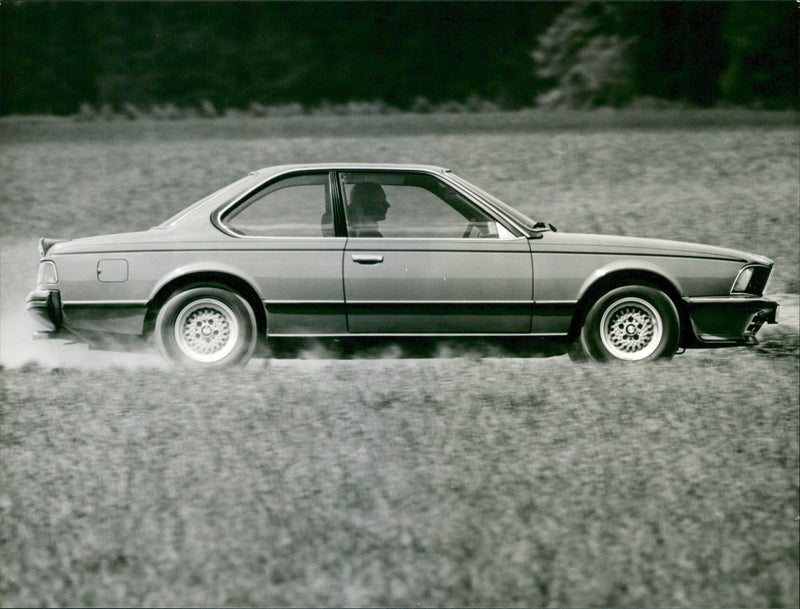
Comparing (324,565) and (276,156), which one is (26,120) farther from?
(324,565)

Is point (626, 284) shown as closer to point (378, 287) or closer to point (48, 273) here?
point (378, 287)

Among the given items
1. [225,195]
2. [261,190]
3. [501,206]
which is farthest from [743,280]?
[225,195]

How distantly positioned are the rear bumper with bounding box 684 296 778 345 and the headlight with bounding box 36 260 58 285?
4.25m

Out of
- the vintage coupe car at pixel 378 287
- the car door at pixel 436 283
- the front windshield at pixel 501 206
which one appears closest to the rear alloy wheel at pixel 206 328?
the vintage coupe car at pixel 378 287

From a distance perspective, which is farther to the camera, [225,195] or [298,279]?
[225,195]

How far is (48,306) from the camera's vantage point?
7465 mm

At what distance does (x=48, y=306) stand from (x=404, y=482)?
9.83ft

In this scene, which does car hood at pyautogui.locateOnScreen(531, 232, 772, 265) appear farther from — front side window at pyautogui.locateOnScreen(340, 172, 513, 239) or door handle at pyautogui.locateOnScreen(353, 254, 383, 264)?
door handle at pyautogui.locateOnScreen(353, 254, 383, 264)

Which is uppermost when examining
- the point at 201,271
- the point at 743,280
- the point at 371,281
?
the point at 201,271

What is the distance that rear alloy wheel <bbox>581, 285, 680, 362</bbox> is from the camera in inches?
297

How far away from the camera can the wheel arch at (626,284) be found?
7570 millimetres

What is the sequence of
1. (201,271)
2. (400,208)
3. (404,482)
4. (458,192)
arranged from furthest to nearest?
1. (400,208)
2. (458,192)
3. (201,271)
4. (404,482)

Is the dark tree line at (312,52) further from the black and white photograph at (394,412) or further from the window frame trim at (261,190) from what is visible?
the window frame trim at (261,190)

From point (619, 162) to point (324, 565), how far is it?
1430 centimetres
